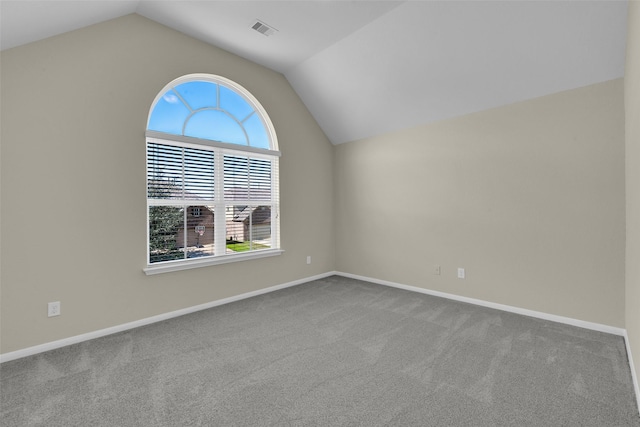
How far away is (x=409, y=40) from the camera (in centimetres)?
299

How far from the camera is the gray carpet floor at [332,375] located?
5.29ft

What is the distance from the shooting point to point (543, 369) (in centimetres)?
204

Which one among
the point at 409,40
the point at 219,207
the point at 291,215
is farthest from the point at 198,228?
the point at 409,40

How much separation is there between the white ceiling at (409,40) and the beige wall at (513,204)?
0.29 m

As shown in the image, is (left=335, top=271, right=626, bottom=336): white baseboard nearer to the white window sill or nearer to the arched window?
the white window sill

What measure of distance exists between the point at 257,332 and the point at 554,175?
130 inches

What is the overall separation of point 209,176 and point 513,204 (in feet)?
11.4

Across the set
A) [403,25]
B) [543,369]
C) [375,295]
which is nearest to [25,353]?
[375,295]

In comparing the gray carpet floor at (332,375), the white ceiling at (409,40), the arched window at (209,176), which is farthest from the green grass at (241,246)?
the white ceiling at (409,40)

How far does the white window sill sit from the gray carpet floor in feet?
1.82

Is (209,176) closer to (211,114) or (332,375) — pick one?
(211,114)

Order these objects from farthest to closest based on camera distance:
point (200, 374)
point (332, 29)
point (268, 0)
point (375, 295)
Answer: point (375, 295) < point (332, 29) < point (268, 0) < point (200, 374)

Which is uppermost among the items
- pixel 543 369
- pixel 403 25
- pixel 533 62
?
pixel 403 25

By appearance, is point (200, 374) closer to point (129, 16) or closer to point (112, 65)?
point (112, 65)
